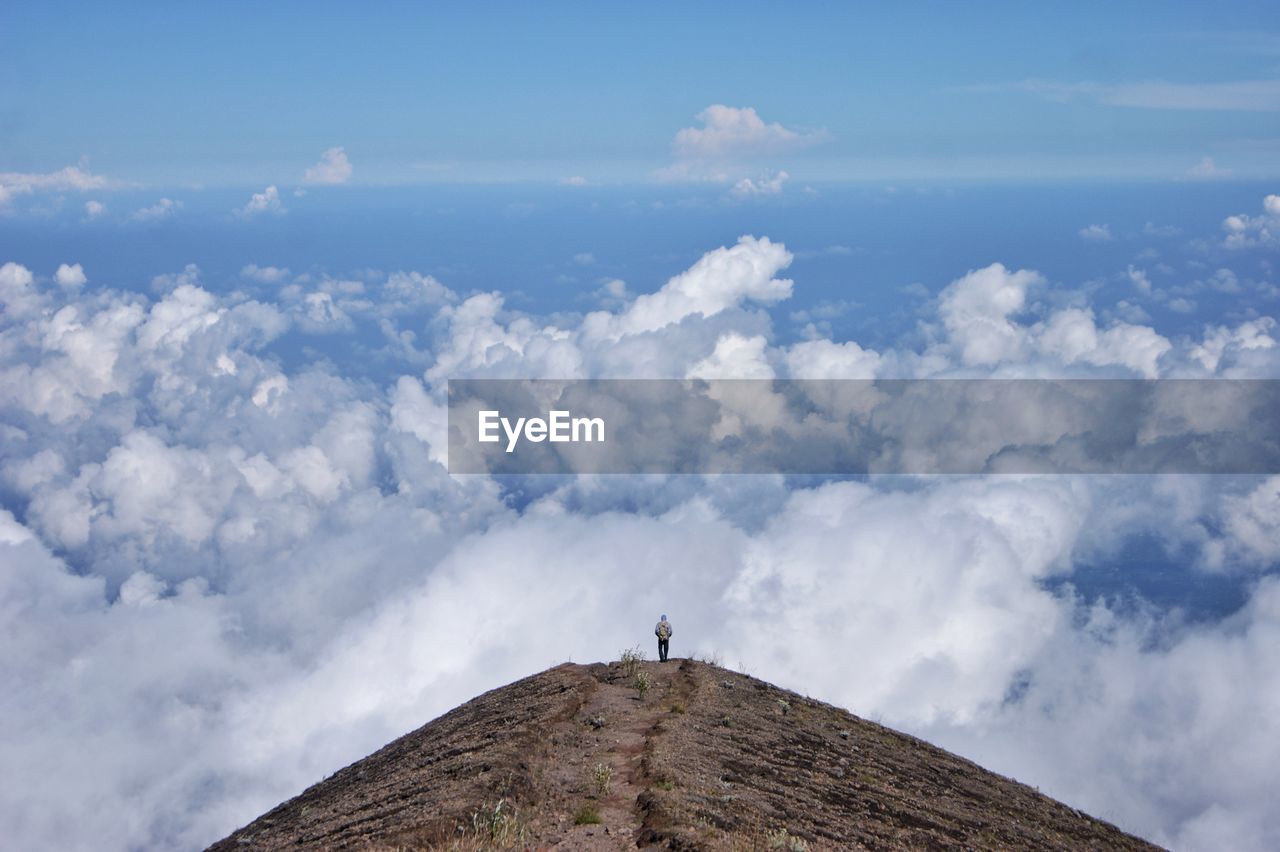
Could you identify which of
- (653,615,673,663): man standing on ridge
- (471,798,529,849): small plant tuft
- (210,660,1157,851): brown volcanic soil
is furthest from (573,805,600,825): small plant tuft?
(653,615,673,663): man standing on ridge

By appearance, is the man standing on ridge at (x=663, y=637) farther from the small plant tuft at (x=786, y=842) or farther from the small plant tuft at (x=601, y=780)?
the small plant tuft at (x=786, y=842)

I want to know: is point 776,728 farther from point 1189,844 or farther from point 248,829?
point 1189,844

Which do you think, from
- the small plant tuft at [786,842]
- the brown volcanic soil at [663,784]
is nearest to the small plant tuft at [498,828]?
the brown volcanic soil at [663,784]

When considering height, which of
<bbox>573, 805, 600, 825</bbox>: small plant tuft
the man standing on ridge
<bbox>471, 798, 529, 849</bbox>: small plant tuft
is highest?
<bbox>471, 798, 529, 849</bbox>: small plant tuft

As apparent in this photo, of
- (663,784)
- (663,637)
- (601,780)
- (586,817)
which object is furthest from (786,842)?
(663,637)

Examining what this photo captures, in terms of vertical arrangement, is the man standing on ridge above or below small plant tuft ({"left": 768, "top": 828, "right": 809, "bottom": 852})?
below

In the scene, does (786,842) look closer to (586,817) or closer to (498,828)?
(586,817)

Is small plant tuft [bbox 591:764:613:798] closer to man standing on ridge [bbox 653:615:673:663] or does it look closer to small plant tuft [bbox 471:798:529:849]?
small plant tuft [bbox 471:798:529:849]

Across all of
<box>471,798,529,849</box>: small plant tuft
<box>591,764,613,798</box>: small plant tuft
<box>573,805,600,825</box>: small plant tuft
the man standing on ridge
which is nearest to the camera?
<box>471,798,529,849</box>: small plant tuft

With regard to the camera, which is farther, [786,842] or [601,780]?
[601,780]
